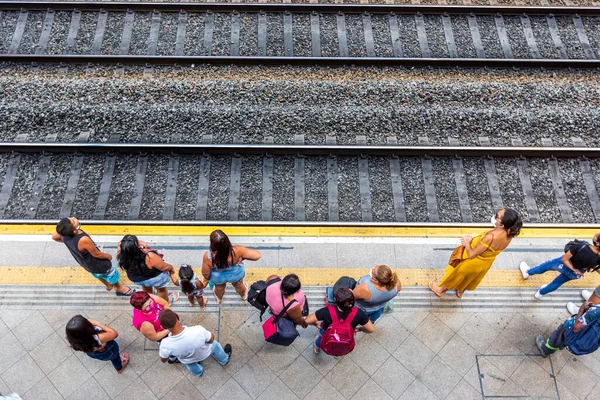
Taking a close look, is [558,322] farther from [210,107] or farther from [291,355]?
[210,107]

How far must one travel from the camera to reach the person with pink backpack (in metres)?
4.78

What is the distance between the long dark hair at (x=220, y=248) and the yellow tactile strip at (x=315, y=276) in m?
1.70

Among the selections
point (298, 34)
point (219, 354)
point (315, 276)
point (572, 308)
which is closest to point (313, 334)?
point (315, 276)

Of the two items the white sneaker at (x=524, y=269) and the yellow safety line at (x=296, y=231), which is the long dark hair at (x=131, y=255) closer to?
the yellow safety line at (x=296, y=231)

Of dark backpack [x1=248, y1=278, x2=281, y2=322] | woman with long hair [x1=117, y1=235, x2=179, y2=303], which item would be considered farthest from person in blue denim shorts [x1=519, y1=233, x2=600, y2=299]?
woman with long hair [x1=117, y1=235, x2=179, y2=303]

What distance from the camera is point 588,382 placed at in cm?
616

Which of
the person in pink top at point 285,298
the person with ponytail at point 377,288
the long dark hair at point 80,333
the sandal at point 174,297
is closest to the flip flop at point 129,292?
the sandal at point 174,297

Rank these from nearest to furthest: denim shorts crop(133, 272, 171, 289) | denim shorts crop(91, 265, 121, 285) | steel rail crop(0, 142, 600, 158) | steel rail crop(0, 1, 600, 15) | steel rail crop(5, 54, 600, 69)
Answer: denim shorts crop(133, 272, 171, 289), denim shorts crop(91, 265, 121, 285), steel rail crop(0, 142, 600, 158), steel rail crop(5, 54, 600, 69), steel rail crop(0, 1, 600, 15)

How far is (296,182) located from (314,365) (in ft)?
10.2

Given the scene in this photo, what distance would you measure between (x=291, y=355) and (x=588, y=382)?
4.08 m

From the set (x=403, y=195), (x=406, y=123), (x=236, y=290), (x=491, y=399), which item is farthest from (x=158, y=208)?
(x=491, y=399)

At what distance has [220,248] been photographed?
16.8ft

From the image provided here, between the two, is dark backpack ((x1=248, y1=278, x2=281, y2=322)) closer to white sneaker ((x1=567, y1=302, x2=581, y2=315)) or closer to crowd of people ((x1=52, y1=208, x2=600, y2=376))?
crowd of people ((x1=52, y1=208, x2=600, y2=376))

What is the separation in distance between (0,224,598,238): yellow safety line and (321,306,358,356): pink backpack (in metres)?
2.41
